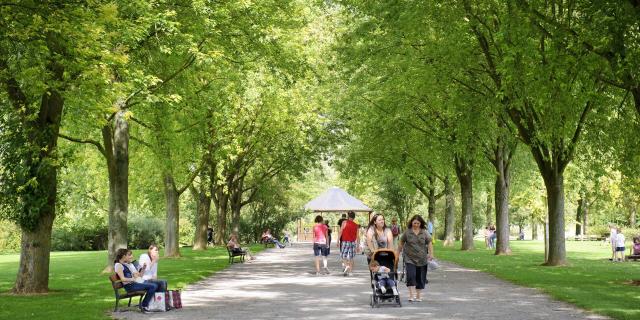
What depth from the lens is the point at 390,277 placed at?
14.4 m

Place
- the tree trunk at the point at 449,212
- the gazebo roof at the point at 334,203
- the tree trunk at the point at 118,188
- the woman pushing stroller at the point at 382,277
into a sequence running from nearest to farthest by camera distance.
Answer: the woman pushing stroller at the point at 382,277 < the tree trunk at the point at 118,188 < the gazebo roof at the point at 334,203 < the tree trunk at the point at 449,212

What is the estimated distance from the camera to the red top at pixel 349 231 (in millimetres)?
23594

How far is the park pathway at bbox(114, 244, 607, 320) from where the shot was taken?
12617 mm

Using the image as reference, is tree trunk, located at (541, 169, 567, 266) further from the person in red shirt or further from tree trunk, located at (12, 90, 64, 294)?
tree trunk, located at (12, 90, 64, 294)

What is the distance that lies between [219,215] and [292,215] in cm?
1603

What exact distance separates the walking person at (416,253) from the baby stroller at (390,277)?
1.08 ft

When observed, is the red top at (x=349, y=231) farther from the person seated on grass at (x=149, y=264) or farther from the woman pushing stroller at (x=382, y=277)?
the person seated on grass at (x=149, y=264)

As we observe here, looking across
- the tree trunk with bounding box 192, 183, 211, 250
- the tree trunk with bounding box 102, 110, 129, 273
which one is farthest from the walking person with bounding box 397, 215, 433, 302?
the tree trunk with bounding box 192, 183, 211, 250

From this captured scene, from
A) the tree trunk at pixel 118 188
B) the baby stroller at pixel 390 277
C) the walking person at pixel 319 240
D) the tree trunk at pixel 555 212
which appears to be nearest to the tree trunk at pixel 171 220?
the tree trunk at pixel 118 188

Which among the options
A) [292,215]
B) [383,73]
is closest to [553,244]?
[383,73]

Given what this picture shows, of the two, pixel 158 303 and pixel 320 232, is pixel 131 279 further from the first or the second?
pixel 320 232

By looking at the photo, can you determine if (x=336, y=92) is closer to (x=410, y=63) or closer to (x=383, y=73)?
(x=383, y=73)

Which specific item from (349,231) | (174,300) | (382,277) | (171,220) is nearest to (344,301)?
(382,277)

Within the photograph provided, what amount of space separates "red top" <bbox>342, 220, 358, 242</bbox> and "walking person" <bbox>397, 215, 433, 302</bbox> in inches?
337
